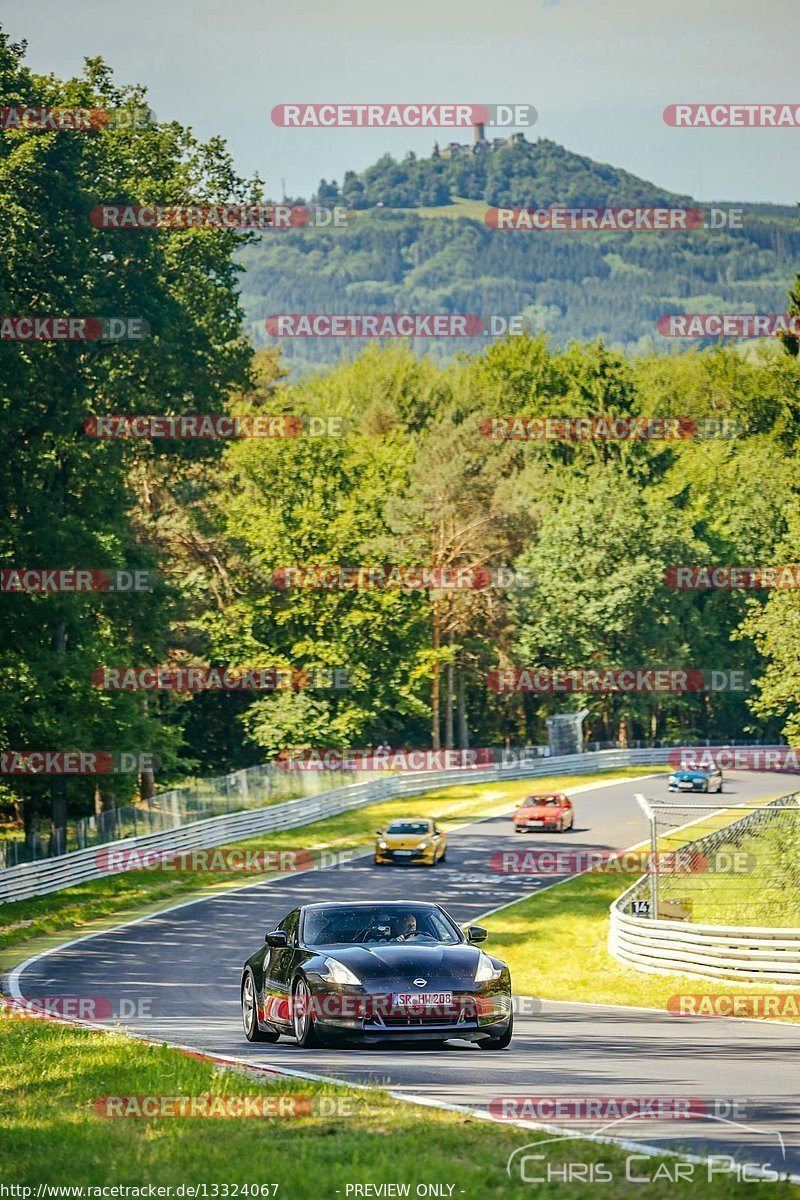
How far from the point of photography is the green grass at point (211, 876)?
114 feet

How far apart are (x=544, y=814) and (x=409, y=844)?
7331 mm

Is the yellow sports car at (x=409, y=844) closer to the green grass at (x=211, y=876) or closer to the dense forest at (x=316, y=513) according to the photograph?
the green grass at (x=211, y=876)

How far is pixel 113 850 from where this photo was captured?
41500mm

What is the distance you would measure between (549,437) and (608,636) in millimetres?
15137

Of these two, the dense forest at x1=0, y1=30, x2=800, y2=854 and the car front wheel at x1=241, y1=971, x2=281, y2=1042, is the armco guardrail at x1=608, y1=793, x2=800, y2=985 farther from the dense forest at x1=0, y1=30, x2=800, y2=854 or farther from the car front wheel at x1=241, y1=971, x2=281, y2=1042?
the dense forest at x1=0, y1=30, x2=800, y2=854

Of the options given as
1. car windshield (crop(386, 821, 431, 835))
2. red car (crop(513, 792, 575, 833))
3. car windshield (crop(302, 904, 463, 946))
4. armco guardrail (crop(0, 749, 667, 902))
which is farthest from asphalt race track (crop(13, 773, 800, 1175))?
red car (crop(513, 792, 575, 833))

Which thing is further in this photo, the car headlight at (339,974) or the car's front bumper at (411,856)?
the car's front bumper at (411,856)

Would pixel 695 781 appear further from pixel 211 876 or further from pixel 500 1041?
pixel 500 1041

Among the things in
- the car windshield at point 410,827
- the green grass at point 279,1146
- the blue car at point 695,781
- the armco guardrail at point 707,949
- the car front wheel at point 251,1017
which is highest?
the green grass at point 279,1146

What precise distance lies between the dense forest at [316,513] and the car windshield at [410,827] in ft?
24.6

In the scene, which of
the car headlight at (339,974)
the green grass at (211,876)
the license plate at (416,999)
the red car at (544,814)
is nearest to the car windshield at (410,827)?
the green grass at (211,876)

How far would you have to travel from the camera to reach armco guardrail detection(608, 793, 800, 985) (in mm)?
23359

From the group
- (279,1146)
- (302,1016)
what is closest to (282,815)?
(302,1016)

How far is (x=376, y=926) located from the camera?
14930 mm
